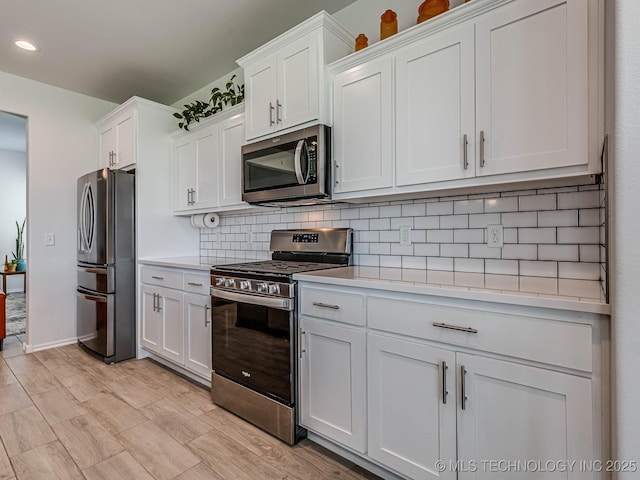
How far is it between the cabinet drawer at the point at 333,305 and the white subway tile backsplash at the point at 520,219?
84cm

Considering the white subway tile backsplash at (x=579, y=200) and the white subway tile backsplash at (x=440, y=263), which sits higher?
the white subway tile backsplash at (x=579, y=200)

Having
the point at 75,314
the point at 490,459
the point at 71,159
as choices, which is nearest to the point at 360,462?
the point at 490,459

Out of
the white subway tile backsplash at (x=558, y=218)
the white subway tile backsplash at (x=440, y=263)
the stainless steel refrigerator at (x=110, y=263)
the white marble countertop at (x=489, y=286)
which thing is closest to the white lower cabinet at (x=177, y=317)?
the stainless steel refrigerator at (x=110, y=263)

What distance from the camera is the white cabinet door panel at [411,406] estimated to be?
1357 millimetres

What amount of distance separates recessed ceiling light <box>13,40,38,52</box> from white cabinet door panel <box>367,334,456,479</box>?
3.55m

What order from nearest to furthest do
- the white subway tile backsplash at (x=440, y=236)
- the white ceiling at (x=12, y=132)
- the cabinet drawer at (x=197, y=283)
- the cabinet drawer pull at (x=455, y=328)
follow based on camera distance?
the cabinet drawer pull at (x=455, y=328)
the white subway tile backsplash at (x=440, y=236)
the cabinet drawer at (x=197, y=283)
the white ceiling at (x=12, y=132)

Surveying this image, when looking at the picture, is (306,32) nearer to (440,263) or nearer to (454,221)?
(454,221)

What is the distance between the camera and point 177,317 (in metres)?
2.79

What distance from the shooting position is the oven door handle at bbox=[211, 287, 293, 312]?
1.85 meters

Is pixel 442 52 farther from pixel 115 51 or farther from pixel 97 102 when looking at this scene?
pixel 97 102

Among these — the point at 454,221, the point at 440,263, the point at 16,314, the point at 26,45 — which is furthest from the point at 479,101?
the point at 16,314

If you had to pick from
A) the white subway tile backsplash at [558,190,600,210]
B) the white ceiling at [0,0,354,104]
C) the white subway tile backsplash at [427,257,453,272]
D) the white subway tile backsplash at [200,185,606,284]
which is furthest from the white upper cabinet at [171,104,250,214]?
the white subway tile backsplash at [558,190,600,210]

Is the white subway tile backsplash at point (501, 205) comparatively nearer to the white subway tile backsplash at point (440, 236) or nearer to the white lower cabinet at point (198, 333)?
the white subway tile backsplash at point (440, 236)

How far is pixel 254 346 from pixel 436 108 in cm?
162
